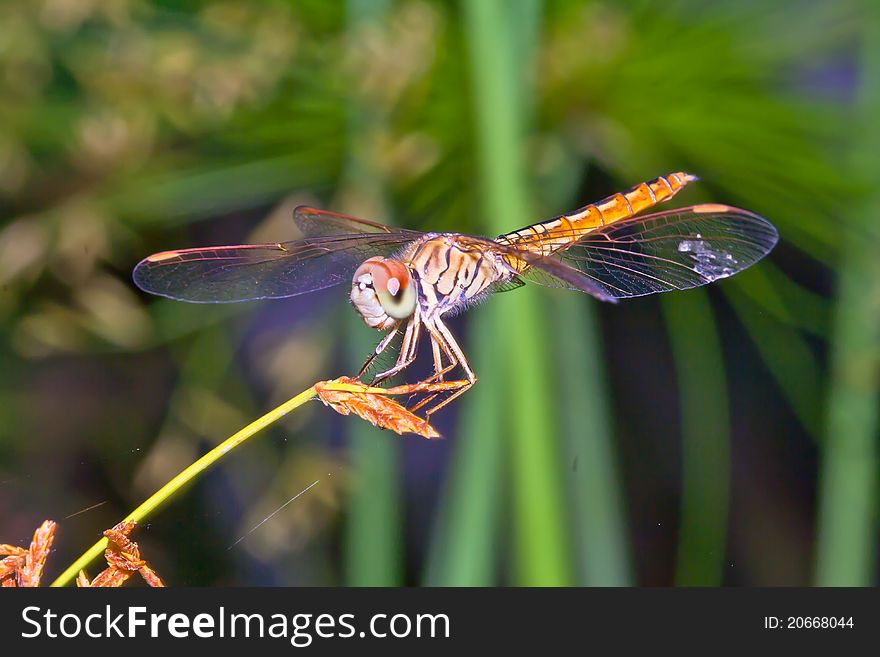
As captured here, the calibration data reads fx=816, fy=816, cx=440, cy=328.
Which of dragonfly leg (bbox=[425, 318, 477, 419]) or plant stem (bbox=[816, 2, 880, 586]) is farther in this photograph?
plant stem (bbox=[816, 2, 880, 586])

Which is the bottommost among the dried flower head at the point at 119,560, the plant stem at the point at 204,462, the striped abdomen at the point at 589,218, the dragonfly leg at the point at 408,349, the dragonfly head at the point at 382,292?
the dried flower head at the point at 119,560

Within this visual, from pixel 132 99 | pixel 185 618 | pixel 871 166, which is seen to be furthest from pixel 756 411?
pixel 132 99

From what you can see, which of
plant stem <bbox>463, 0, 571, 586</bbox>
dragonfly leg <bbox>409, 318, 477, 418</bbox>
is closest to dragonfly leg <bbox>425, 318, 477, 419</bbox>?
dragonfly leg <bbox>409, 318, 477, 418</bbox>

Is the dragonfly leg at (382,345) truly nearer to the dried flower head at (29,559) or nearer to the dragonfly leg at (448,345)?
the dragonfly leg at (448,345)

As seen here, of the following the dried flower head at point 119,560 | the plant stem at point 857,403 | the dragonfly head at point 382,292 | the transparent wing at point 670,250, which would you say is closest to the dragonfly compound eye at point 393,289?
the dragonfly head at point 382,292

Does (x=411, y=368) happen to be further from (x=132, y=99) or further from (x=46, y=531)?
(x=132, y=99)

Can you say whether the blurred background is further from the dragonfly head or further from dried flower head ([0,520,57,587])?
dried flower head ([0,520,57,587])
